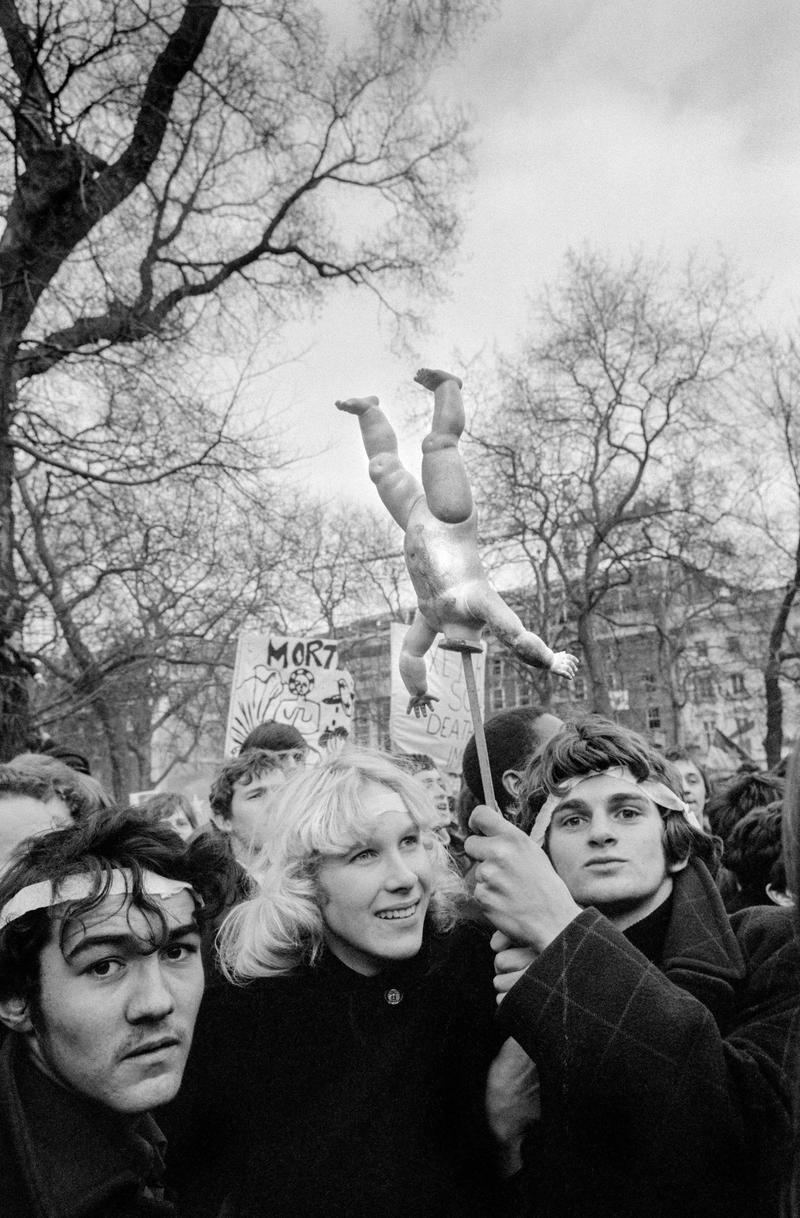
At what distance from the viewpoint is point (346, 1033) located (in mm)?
1866

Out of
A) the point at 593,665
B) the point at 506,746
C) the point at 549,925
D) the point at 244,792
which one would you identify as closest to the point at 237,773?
the point at 244,792

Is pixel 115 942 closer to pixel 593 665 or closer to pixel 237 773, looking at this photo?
pixel 237 773

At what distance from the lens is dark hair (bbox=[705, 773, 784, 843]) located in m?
4.01

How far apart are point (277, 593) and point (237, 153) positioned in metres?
5.24

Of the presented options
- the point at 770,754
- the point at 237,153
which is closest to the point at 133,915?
the point at 237,153

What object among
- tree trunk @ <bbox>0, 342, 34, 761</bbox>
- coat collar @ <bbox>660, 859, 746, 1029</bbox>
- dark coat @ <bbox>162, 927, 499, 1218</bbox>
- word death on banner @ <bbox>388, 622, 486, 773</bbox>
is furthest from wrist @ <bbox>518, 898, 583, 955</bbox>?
tree trunk @ <bbox>0, 342, 34, 761</bbox>

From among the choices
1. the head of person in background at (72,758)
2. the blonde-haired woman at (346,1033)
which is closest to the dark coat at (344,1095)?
the blonde-haired woman at (346,1033)

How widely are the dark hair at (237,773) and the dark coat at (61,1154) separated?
2.34m

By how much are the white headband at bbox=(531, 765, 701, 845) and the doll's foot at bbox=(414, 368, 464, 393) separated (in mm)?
852

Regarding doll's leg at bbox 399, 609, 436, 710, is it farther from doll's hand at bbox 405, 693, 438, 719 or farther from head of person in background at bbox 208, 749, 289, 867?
head of person in background at bbox 208, 749, 289, 867

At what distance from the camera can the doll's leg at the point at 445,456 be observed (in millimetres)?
1706

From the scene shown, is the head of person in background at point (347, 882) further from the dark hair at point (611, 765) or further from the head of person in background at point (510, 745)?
the head of person in background at point (510, 745)

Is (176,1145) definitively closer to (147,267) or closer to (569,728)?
(569,728)

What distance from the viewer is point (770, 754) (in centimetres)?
1694
